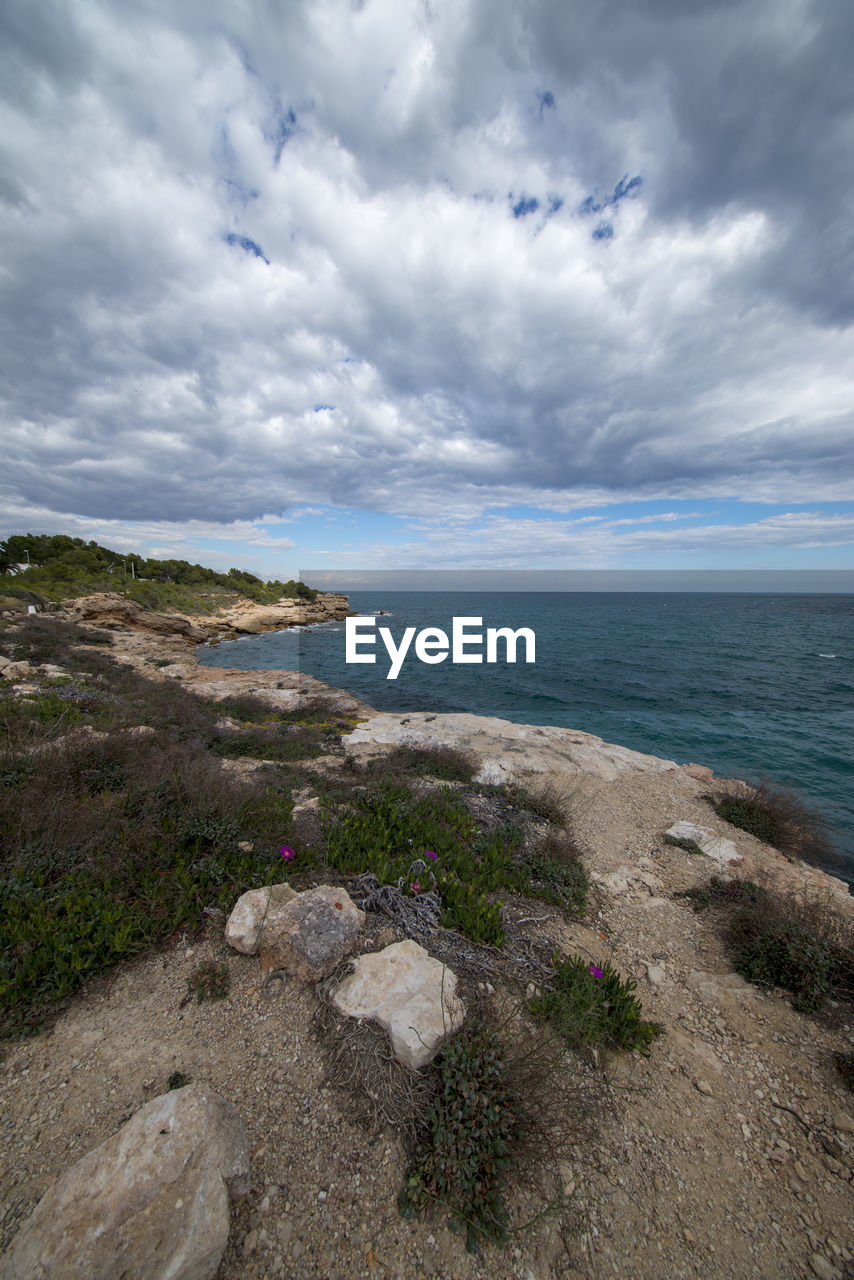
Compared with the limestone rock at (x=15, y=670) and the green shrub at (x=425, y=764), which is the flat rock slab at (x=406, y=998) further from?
the limestone rock at (x=15, y=670)

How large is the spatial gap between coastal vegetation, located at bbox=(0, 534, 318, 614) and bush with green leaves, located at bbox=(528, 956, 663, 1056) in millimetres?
43068

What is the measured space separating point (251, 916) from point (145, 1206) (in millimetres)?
2032

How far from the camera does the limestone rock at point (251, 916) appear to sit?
4207 mm

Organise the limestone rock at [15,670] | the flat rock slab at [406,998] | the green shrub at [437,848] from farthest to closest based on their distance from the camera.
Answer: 1. the limestone rock at [15,670]
2. the green shrub at [437,848]
3. the flat rock slab at [406,998]

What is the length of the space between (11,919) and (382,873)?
357cm

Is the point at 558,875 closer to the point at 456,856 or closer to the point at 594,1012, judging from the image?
the point at 456,856

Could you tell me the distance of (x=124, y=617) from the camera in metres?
38.0

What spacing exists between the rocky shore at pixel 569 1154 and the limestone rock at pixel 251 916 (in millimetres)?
167

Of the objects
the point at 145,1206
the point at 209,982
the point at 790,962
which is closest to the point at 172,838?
the point at 209,982

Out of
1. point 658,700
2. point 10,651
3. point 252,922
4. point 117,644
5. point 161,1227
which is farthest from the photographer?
point 117,644

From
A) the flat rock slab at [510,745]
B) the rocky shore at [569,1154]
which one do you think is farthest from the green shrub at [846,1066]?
the flat rock slab at [510,745]

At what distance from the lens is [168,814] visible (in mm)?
5469

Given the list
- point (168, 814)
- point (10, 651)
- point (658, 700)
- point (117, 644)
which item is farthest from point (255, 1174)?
point (117, 644)

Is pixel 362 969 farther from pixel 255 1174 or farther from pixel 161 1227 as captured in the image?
pixel 161 1227
